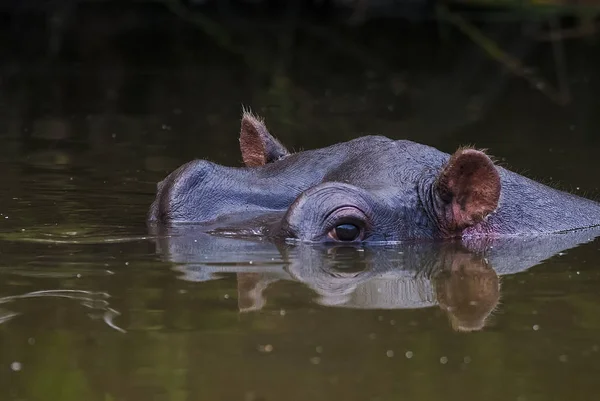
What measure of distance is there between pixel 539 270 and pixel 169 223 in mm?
1768

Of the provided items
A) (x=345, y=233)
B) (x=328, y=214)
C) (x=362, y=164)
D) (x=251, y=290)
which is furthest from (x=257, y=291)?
(x=362, y=164)

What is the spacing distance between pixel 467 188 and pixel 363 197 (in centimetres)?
55

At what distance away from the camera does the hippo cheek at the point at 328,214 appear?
19.6 feet

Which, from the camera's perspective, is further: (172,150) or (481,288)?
(172,150)

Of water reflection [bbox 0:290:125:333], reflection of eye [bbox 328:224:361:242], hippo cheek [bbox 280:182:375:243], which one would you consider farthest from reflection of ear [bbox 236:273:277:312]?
reflection of eye [bbox 328:224:361:242]

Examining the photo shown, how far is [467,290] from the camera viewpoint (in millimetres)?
5395

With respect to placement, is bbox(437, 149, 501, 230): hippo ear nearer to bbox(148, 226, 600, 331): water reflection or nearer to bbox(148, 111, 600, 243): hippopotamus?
bbox(148, 111, 600, 243): hippopotamus

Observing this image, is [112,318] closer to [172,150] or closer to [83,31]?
[172,150]

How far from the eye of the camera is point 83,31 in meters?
17.7

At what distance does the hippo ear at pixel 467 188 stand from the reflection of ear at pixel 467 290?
266 mm

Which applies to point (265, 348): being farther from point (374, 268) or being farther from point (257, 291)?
point (374, 268)

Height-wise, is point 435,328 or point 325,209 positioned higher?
point 325,209

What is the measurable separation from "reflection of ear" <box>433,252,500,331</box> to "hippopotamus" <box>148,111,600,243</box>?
1.07 ft

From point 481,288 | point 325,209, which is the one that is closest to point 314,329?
point 481,288
